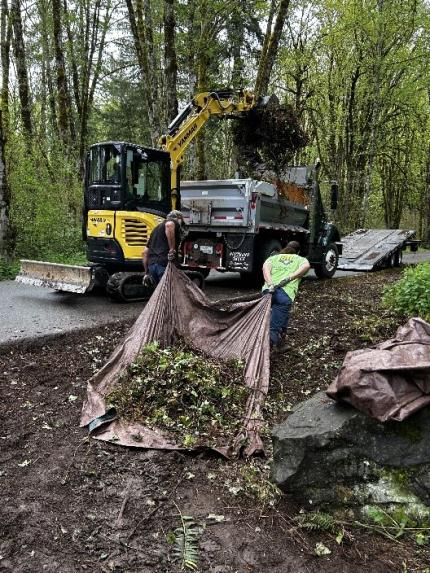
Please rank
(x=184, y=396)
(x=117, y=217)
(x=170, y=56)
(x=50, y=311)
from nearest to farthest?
1. (x=184, y=396)
2. (x=50, y=311)
3. (x=117, y=217)
4. (x=170, y=56)

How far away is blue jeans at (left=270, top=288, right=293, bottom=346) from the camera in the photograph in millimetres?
5711

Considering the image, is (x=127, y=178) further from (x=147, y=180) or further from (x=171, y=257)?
(x=171, y=257)

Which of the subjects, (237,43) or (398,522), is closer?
(398,522)

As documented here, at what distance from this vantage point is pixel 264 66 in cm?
1334

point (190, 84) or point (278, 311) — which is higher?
point (190, 84)

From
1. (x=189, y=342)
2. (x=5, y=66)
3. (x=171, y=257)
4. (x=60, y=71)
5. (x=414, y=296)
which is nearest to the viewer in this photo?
(x=189, y=342)

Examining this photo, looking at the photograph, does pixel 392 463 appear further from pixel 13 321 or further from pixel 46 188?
pixel 46 188

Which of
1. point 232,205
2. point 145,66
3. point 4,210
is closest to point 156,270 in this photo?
point 232,205

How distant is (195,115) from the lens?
375 inches

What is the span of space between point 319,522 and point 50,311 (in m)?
5.65

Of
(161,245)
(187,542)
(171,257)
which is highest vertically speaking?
(161,245)

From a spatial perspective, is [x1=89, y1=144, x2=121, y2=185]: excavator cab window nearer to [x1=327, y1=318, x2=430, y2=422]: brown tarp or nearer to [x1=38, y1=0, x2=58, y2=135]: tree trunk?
[x1=327, y1=318, x2=430, y2=422]: brown tarp

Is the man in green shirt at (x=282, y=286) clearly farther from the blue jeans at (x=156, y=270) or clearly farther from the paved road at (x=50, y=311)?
the paved road at (x=50, y=311)

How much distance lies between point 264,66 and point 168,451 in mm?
12247
